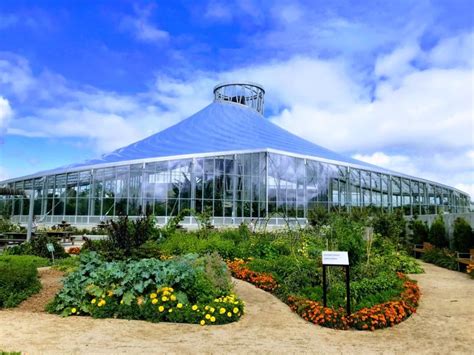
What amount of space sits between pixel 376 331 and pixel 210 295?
7.92 feet

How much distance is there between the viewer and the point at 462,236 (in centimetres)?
1277

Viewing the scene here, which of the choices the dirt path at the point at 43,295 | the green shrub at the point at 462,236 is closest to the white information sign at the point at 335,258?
the dirt path at the point at 43,295

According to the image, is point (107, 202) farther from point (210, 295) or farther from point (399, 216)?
point (210, 295)

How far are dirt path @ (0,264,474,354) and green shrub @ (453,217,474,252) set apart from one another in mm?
6922

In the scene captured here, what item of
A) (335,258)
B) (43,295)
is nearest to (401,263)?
(335,258)

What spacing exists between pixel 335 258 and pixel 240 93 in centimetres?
3639

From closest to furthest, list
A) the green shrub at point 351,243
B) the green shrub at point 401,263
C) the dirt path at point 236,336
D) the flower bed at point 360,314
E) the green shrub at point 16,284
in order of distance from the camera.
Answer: the dirt path at point 236,336 → the flower bed at point 360,314 → the green shrub at point 16,284 → the green shrub at point 351,243 → the green shrub at point 401,263

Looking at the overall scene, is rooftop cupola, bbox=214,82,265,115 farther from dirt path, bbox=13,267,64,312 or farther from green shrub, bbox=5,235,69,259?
dirt path, bbox=13,267,64,312

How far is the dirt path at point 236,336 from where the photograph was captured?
466cm

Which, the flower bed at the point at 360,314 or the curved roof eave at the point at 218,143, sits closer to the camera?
the flower bed at the point at 360,314

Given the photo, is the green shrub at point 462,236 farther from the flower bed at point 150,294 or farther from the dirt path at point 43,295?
the dirt path at point 43,295

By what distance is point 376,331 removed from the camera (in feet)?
18.2

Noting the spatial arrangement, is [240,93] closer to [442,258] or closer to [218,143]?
[218,143]

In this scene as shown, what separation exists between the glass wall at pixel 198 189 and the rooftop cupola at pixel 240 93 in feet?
54.9
